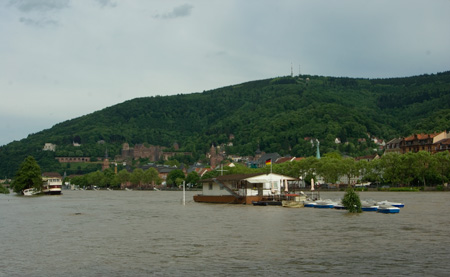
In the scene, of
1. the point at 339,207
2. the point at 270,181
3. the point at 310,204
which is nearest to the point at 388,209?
the point at 339,207

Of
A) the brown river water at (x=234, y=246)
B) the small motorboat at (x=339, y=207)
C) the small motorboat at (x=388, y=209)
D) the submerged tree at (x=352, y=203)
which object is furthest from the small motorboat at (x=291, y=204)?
the brown river water at (x=234, y=246)

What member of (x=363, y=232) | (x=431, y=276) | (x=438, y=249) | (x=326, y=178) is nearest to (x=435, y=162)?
(x=326, y=178)

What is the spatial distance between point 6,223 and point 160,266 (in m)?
37.9

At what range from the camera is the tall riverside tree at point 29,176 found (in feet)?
526

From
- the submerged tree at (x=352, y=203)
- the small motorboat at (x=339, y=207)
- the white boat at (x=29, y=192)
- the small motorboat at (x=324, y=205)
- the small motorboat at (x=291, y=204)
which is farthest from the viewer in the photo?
the white boat at (x=29, y=192)

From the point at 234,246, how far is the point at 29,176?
135479 mm

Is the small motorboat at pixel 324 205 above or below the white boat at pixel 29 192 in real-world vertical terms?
below

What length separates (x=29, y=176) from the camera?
16088 cm

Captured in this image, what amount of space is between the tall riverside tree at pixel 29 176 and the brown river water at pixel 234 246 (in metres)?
103

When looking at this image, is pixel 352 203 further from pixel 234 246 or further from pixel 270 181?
pixel 234 246

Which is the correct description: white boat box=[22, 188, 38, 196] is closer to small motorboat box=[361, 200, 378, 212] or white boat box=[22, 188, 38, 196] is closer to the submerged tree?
small motorboat box=[361, 200, 378, 212]

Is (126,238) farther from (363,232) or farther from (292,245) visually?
(363,232)

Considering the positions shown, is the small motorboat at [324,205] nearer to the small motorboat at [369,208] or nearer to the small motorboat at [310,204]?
the small motorboat at [310,204]

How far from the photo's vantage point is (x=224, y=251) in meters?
37.3
